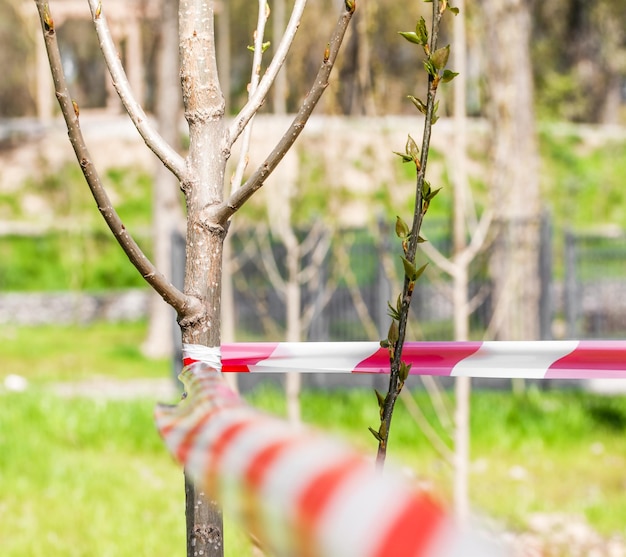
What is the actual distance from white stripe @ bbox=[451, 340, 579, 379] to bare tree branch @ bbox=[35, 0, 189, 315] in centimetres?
72

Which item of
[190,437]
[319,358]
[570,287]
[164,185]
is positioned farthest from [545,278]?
[190,437]

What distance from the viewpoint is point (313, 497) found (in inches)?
28.8

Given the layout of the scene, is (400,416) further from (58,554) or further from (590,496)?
(58,554)

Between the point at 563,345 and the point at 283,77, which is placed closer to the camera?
the point at 563,345

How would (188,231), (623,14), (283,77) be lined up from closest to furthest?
(188,231) < (283,77) < (623,14)

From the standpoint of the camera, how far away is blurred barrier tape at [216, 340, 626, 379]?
1.99m

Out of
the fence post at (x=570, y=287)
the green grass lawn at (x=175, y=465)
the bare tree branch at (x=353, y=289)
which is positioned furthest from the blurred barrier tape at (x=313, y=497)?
the fence post at (x=570, y=287)

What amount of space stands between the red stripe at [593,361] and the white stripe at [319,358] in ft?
1.41

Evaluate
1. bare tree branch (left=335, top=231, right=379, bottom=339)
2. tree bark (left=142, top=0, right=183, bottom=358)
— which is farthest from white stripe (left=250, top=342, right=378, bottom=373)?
tree bark (left=142, top=0, right=183, bottom=358)

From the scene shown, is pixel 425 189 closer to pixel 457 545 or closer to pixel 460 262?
pixel 457 545

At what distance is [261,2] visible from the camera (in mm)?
1839

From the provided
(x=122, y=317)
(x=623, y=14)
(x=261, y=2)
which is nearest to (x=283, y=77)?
(x=261, y=2)

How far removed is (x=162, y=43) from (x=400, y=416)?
7623 mm

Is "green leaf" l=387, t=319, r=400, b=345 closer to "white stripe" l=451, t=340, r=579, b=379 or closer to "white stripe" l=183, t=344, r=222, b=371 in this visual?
"white stripe" l=183, t=344, r=222, b=371
